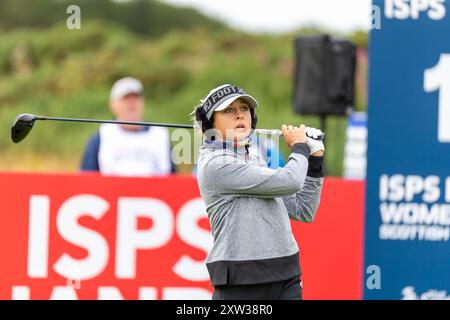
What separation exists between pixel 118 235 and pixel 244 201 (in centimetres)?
238

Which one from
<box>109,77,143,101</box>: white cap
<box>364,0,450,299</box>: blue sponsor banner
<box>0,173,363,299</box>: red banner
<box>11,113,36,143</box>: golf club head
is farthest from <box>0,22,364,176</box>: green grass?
<box>11,113,36,143</box>: golf club head

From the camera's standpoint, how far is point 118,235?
693cm

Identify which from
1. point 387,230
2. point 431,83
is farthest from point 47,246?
point 431,83

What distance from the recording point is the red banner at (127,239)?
687 centimetres

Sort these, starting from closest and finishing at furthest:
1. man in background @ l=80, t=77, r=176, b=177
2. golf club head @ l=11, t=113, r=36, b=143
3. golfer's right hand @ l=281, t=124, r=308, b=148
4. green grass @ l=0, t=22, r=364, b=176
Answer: golfer's right hand @ l=281, t=124, r=308, b=148, golf club head @ l=11, t=113, r=36, b=143, man in background @ l=80, t=77, r=176, b=177, green grass @ l=0, t=22, r=364, b=176

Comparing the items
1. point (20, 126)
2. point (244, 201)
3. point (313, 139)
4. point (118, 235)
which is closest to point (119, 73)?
point (118, 235)

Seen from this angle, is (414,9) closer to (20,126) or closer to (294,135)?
(294,135)

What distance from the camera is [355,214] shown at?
7.02 meters

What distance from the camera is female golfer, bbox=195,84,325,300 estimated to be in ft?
15.3

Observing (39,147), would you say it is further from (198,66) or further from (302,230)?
(302,230)

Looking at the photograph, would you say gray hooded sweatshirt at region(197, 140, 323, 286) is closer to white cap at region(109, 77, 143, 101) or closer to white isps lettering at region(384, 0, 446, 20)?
white isps lettering at region(384, 0, 446, 20)

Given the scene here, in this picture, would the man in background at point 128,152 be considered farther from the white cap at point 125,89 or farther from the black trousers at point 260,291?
the black trousers at point 260,291

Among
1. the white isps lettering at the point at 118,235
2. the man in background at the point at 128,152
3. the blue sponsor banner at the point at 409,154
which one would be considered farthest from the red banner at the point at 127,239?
the man in background at the point at 128,152

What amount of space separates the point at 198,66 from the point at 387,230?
20.6m
